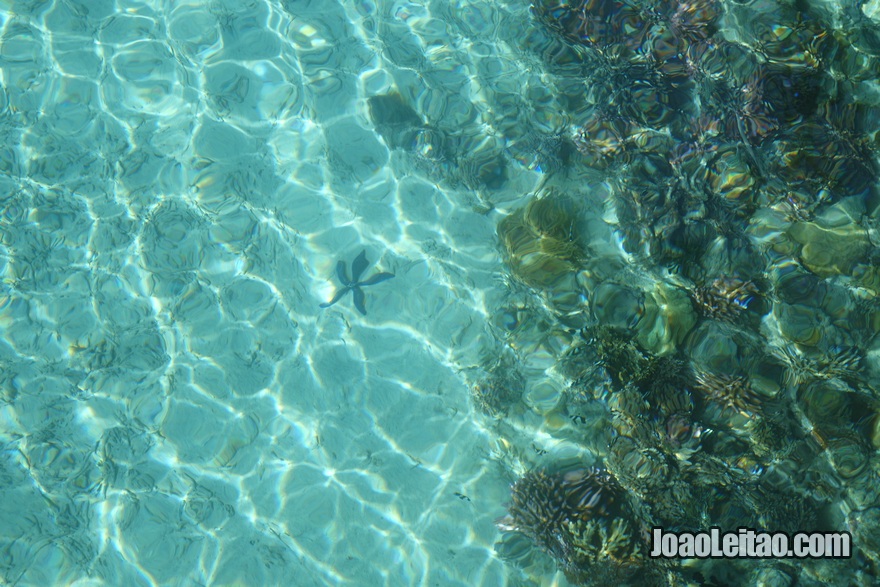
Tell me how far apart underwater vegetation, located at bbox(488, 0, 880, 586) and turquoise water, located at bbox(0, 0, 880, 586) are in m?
0.04

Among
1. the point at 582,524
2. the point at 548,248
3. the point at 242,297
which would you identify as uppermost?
the point at 548,248

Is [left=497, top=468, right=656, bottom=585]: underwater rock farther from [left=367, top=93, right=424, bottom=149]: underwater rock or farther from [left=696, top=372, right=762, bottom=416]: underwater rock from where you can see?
[left=367, top=93, right=424, bottom=149]: underwater rock

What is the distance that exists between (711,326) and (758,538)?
6.07 ft

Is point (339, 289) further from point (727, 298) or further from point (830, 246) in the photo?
point (830, 246)

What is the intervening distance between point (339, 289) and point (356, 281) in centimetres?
19

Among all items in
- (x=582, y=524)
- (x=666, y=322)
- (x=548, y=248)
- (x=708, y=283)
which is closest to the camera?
(x=582, y=524)

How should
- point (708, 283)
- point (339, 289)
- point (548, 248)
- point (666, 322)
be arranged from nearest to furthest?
point (666, 322) < point (708, 283) < point (548, 248) < point (339, 289)

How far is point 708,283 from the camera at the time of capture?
562 cm

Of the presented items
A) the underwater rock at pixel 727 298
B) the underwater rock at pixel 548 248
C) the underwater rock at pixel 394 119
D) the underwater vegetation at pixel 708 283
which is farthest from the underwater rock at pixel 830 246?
the underwater rock at pixel 394 119

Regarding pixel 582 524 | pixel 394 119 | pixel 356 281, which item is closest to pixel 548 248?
pixel 356 281

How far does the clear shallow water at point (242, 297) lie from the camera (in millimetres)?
5230

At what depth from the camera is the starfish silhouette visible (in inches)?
234

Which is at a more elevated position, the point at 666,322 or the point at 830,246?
the point at 830,246

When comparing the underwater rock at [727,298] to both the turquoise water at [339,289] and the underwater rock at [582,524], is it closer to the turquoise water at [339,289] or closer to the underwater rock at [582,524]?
the turquoise water at [339,289]
